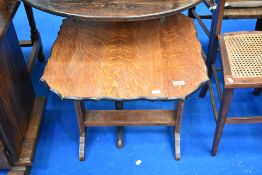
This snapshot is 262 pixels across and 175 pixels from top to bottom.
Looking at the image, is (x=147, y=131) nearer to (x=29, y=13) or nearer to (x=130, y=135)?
(x=130, y=135)

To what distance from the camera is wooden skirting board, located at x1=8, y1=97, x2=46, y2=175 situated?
167 centimetres

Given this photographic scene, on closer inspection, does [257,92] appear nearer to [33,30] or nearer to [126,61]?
[126,61]

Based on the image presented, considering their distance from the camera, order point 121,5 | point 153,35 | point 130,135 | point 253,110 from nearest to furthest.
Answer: point 121,5 < point 153,35 < point 130,135 < point 253,110

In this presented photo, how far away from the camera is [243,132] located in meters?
1.91

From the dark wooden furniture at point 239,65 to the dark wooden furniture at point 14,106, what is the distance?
3.32 ft

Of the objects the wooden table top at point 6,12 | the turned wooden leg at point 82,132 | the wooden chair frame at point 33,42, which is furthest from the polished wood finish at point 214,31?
the wooden chair frame at point 33,42

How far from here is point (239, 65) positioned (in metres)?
1.47

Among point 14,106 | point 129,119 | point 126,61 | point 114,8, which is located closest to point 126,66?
point 126,61

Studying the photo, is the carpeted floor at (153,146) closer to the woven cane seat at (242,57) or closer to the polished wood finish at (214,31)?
the polished wood finish at (214,31)

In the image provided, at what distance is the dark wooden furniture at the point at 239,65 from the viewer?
139cm

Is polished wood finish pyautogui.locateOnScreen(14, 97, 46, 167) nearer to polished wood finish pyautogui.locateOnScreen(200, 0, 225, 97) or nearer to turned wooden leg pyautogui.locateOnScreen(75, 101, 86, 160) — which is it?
turned wooden leg pyautogui.locateOnScreen(75, 101, 86, 160)

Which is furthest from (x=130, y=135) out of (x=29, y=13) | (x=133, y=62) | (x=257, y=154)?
(x=29, y=13)

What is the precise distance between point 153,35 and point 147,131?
60cm

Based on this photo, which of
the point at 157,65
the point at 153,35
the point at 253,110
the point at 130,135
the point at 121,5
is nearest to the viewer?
the point at 121,5
